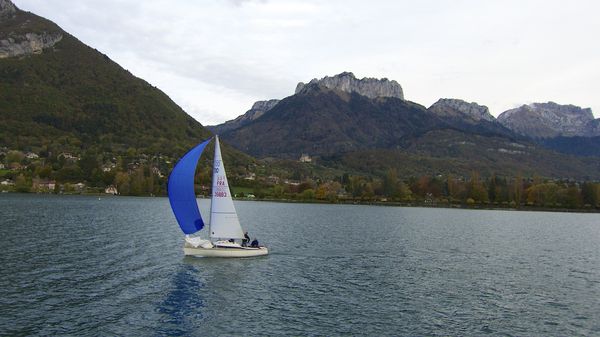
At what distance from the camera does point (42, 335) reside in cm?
2669

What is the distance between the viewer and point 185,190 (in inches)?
2031

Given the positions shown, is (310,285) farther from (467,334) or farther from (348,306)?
(467,334)

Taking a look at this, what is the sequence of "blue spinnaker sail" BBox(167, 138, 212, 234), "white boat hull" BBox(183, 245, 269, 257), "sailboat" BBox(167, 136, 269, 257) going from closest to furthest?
"blue spinnaker sail" BBox(167, 138, 212, 234) → "sailboat" BBox(167, 136, 269, 257) → "white boat hull" BBox(183, 245, 269, 257)

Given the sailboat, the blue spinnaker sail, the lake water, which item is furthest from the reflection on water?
the blue spinnaker sail

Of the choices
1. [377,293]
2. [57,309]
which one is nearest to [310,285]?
[377,293]

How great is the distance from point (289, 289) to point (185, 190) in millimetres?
17572

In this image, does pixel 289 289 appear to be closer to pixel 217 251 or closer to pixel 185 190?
pixel 217 251

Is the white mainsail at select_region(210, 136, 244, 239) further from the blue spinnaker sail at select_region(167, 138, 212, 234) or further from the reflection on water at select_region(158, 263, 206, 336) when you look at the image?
the reflection on water at select_region(158, 263, 206, 336)

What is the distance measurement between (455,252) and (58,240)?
53750 mm

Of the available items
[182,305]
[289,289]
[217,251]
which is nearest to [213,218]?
[217,251]

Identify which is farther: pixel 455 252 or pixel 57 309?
pixel 455 252

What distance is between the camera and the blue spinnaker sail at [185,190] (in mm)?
50344

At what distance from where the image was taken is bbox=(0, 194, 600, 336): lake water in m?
30.9

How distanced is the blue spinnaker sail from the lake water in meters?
4.44
